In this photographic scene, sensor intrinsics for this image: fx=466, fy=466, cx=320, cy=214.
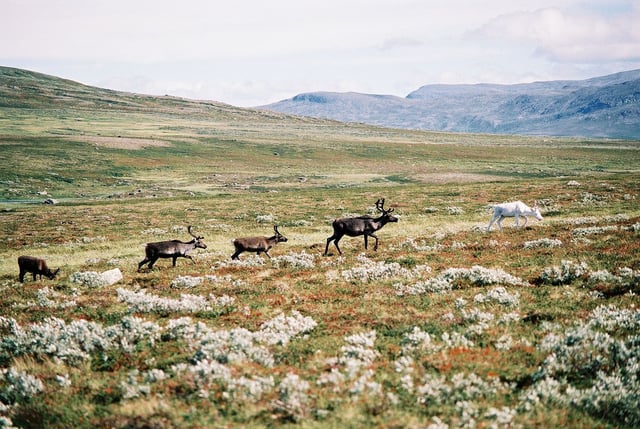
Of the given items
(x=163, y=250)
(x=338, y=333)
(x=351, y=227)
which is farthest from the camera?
(x=351, y=227)

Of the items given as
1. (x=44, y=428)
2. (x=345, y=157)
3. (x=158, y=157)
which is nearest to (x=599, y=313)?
(x=44, y=428)

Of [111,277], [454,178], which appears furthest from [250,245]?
[454,178]

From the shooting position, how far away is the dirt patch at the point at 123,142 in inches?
4546

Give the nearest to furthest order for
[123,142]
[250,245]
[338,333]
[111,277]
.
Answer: [338,333]
[111,277]
[250,245]
[123,142]

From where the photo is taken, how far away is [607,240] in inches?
850

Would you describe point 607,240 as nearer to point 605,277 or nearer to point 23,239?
point 605,277

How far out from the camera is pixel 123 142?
121m

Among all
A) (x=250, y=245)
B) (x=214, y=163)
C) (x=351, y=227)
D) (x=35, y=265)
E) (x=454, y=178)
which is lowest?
(x=35, y=265)

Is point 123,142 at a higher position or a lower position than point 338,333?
higher

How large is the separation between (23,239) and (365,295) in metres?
31.9

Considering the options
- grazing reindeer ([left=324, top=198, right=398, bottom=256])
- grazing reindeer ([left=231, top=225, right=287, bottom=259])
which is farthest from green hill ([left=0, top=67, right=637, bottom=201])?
grazing reindeer ([left=324, top=198, right=398, bottom=256])

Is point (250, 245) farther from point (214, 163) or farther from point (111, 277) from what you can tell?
point (214, 163)

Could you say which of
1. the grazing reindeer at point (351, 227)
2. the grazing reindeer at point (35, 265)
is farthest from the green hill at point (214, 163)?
the grazing reindeer at point (351, 227)

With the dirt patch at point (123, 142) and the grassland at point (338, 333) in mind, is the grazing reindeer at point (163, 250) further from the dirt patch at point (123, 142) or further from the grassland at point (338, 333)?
the dirt patch at point (123, 142)
